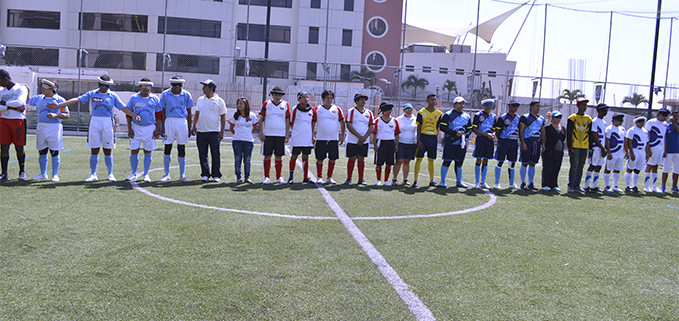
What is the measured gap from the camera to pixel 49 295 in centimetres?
360

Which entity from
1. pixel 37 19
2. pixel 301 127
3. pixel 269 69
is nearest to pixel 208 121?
pixel 301 127

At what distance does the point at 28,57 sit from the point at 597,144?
101ft

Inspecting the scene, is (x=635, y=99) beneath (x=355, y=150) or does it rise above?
above

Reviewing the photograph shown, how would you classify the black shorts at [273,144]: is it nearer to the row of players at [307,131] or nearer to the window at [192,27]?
the row of players at [307,131]

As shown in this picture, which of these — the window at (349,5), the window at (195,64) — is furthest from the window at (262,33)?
the window at (349,5)

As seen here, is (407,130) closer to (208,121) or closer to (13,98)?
(208,121)

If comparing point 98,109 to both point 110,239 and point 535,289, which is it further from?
point 535,289

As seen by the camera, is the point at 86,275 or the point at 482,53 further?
the point at 482,53

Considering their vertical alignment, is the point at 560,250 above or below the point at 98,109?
below

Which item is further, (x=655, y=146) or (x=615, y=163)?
(x=655, y=146)

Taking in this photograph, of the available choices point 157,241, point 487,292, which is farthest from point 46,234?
point 487,292

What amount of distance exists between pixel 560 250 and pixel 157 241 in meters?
4.58

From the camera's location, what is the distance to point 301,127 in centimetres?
970

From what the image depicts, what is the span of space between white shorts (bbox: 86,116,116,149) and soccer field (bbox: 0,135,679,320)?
89 centimetres
